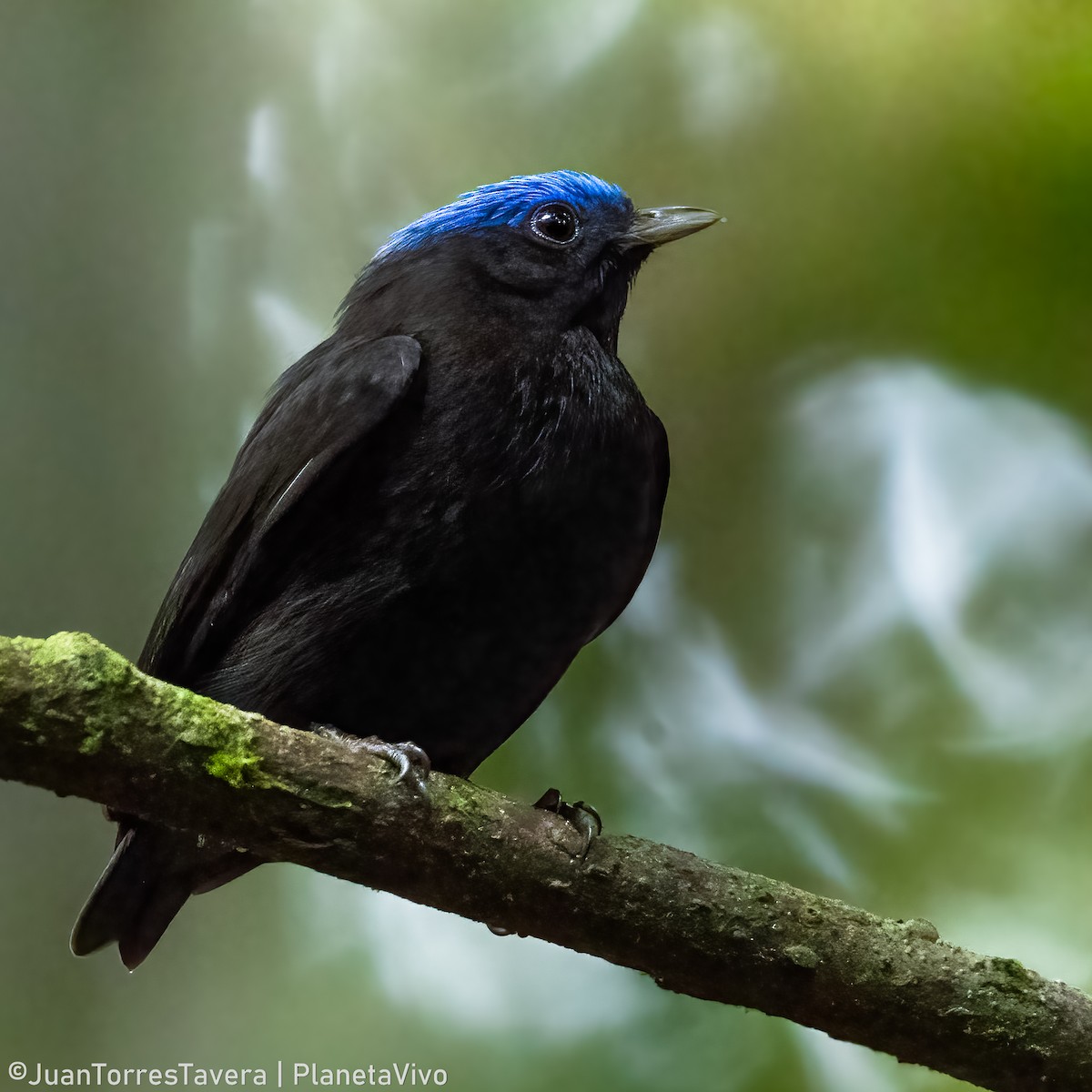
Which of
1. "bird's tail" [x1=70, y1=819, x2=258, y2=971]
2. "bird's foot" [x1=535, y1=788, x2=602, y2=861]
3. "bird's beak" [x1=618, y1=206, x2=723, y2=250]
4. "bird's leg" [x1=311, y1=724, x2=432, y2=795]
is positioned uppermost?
"bird's beak" [x1=618, y1=206, x2=723, y2=250]

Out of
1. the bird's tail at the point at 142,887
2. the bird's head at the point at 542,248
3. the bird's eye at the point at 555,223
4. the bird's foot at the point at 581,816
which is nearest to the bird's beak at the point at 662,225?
the bird's head at the point at 542,248

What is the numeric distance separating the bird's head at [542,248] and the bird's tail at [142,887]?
3.42 feet

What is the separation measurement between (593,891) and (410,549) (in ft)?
1.99

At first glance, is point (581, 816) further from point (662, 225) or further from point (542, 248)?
point (662, 225)

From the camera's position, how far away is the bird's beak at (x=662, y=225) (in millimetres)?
2340

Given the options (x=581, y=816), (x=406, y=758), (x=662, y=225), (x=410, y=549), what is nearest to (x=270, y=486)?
(x=410, y=549)

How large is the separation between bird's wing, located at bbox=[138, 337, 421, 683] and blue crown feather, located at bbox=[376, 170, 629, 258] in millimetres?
388

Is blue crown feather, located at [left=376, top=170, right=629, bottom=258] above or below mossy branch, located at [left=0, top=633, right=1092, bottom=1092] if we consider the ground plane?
above

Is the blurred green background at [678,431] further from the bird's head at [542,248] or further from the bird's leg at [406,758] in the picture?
the bird's leg at [406,758]

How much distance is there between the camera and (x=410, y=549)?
186 centimetres

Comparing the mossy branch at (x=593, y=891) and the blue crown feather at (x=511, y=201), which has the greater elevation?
the blue crown feather at (x=511, y=201)

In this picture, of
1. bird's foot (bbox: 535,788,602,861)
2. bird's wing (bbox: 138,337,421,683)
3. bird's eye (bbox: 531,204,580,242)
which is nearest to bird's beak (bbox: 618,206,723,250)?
bird's eye (bbox: 531,204,580,242)

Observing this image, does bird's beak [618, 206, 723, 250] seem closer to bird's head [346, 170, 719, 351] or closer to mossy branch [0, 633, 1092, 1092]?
bird's head [346, 170, 719, 351]

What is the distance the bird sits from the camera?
187 cm
